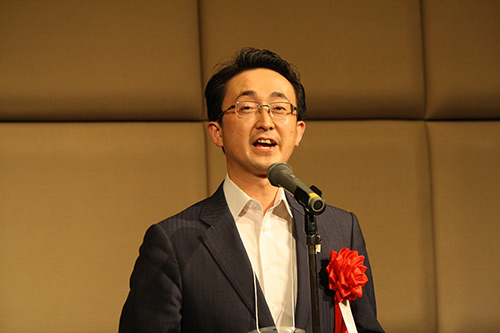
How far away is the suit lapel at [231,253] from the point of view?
3.94 feet

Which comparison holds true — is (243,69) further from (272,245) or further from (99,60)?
(99,60)

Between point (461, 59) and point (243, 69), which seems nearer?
point (243, 69)

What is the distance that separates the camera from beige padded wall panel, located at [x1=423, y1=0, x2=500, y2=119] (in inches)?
79.3

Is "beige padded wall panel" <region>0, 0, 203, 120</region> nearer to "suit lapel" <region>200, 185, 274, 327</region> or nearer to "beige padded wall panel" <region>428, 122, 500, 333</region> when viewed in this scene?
"suit lapel" <region>200, 185, 274, 327</region>

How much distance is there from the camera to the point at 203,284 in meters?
1.23

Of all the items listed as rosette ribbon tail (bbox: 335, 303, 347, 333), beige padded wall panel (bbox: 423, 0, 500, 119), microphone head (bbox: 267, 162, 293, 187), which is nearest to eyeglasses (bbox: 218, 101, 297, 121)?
microphone head (bbox: 267, 162, 293, 187)

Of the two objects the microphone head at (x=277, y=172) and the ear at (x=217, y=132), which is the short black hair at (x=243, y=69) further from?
the microphone head at (x=277, y=172)

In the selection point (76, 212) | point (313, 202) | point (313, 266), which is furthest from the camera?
point (76, 212)

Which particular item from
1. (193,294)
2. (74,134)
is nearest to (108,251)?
(74,134)

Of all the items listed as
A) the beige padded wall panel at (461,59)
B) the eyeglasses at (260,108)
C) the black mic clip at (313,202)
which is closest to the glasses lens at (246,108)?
the eyeglasses at (260,108)

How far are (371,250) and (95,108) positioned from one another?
3.53ft

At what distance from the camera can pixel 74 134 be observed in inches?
68.9

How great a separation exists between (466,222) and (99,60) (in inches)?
56.7

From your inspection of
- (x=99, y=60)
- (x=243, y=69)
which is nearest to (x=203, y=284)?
(x=243, y=69)
